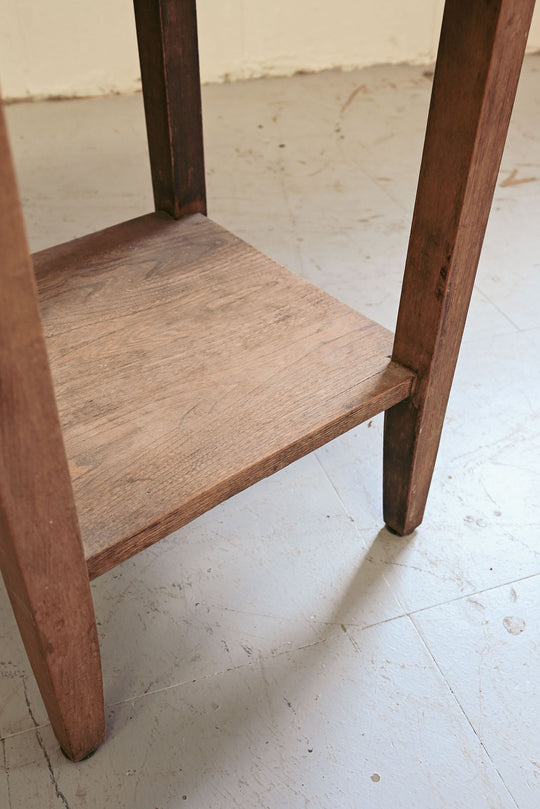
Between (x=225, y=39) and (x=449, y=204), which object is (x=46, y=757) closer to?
(x=449, y=204)

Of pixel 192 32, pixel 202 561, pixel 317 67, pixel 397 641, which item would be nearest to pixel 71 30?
pixel 317 67

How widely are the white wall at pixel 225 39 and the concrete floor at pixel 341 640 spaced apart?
1.36 m

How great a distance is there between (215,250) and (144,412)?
37 cm

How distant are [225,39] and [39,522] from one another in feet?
7.71

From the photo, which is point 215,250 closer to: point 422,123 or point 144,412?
point 144,412

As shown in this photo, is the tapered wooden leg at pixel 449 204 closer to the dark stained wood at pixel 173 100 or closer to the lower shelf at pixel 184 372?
the lower shelf at pixel 184 372

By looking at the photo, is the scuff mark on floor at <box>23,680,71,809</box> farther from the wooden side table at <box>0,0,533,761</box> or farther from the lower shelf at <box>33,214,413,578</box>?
the lower shelf at <box>33,214,413,578</box>

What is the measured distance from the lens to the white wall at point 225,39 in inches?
93.0

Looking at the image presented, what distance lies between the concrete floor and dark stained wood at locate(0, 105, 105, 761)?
0.31 ft

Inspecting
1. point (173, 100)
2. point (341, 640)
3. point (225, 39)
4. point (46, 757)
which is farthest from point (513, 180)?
point (46, 757)

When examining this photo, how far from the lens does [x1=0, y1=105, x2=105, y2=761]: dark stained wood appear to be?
0.48 m

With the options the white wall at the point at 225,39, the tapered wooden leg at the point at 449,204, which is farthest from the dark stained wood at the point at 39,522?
the white wall at the point at 225,39

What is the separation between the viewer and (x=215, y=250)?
1138mm

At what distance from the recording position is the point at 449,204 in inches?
31.4
